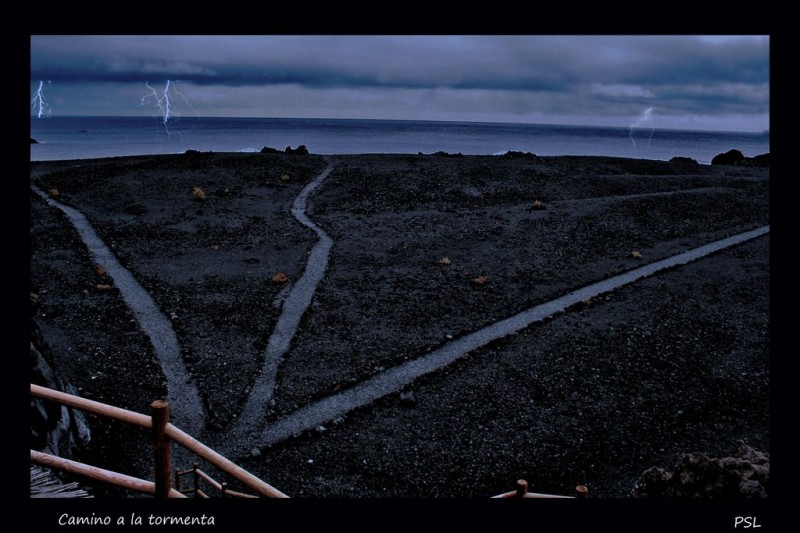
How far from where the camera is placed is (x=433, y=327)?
2220 centimetres

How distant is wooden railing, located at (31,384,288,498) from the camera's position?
6801mm

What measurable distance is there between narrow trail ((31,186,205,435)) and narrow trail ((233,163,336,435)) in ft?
4.86

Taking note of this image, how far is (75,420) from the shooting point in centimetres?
1395

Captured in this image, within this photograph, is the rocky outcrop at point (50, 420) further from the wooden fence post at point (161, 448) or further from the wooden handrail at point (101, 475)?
the wooden fence post at point (161, 448)

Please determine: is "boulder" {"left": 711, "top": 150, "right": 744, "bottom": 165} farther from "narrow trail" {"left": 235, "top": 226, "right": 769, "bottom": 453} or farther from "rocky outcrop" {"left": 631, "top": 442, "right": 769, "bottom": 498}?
"rocky outcrop" {"left": 631, "top": 442, "right": 769, "bottom": 498}

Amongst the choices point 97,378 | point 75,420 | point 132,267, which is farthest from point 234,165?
point 75,420

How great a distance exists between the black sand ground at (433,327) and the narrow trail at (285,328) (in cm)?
40

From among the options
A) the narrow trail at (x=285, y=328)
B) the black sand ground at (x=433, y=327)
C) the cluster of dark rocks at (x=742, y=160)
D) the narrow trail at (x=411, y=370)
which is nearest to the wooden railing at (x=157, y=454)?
the black sand ground at (x=433, y=327)

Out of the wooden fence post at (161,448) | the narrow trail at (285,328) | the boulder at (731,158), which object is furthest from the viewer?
the boulder at (731,158)

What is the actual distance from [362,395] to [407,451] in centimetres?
301

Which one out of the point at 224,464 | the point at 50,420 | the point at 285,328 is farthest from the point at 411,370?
the point at 224,464

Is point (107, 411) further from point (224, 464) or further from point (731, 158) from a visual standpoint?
point (731, 158)

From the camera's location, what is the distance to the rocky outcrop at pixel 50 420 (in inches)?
461

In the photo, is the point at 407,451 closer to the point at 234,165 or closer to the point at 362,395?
the point at 362,395
